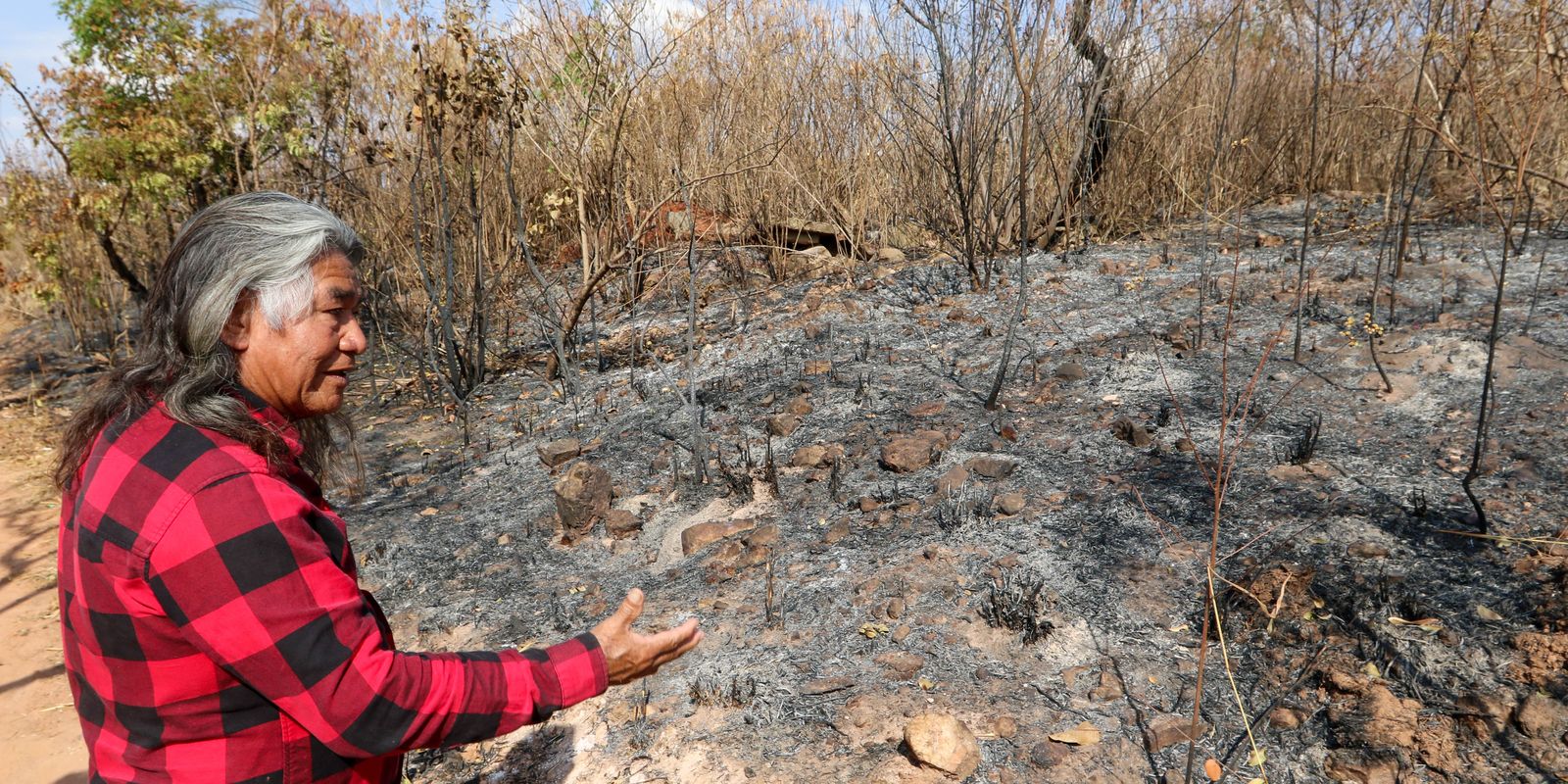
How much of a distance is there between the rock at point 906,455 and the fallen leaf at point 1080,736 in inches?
53.8

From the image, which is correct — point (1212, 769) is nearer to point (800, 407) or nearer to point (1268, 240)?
point (800, 407)

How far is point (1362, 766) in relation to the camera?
1832mm

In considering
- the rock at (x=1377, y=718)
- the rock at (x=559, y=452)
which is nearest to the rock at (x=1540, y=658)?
the rock at (x=1377, y=718)

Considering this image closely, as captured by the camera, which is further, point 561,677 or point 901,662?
point 901,662

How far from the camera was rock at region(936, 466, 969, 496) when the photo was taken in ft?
10.2

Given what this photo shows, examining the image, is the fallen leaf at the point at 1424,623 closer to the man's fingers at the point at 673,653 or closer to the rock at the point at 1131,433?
the rock at the point at 1131,433

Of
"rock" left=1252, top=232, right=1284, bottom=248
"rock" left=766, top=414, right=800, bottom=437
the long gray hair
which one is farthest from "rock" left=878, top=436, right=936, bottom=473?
"rock" left=1252, top=232, right=1284, bottom=248

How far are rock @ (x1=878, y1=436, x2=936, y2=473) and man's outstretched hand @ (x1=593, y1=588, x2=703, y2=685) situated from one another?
1952 millimetres

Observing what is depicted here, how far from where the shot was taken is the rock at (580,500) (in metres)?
3.30

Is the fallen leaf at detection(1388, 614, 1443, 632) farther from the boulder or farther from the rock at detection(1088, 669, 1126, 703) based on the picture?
the boulder

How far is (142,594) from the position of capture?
1.15 m

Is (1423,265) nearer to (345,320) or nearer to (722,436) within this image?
(722,436)

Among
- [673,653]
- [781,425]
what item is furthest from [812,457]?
[673,653]

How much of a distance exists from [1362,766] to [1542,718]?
0.37 metres
